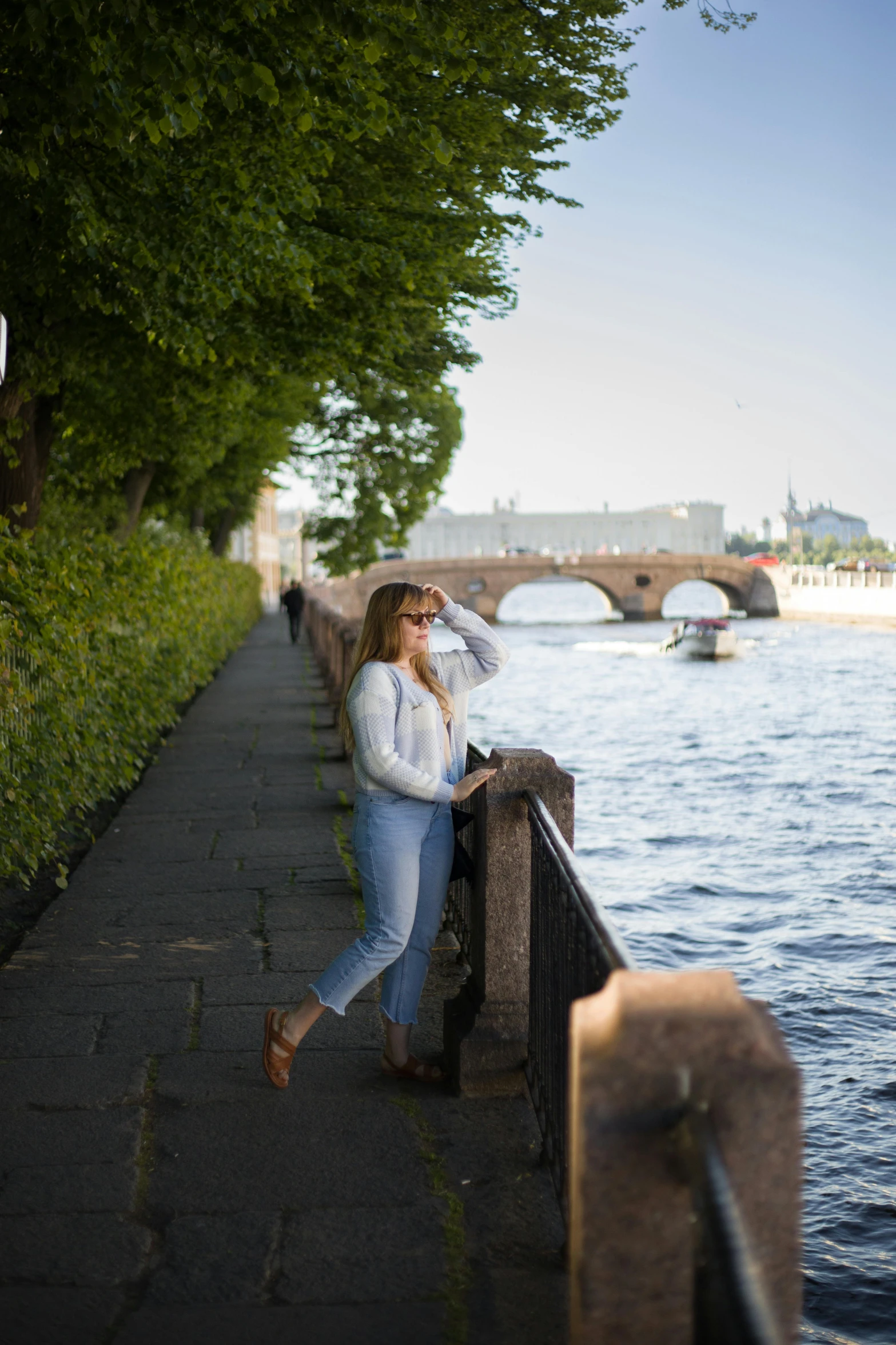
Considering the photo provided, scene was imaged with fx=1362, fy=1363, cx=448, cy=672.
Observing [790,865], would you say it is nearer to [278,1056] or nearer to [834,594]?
[278,1056]

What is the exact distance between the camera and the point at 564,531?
158125 mm

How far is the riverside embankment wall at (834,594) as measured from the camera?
216ft

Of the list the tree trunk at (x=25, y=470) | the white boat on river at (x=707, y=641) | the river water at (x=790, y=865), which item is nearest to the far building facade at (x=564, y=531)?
the white boat on river at (x=707, y=641)

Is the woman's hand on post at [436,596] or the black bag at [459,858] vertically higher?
the woman's hand on post at [436,596]

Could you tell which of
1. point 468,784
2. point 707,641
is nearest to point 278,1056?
point 468,784

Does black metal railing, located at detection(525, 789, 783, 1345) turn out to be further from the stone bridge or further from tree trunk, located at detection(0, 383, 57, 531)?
the stone bridge

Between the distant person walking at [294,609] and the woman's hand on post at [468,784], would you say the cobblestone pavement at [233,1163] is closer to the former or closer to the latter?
the woman's hand on post at [468,784]

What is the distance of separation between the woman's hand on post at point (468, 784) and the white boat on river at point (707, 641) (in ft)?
167

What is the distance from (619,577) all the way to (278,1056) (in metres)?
77.7

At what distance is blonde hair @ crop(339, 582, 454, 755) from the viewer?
4.16 m

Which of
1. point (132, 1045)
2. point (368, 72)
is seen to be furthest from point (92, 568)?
point (132, 1045)

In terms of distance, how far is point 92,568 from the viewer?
31.3 ft

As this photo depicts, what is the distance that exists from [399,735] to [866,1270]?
3.99 metres

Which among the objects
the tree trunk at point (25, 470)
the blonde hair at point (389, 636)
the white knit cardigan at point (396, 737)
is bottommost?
the white knit cardigan at point (396, 737)
